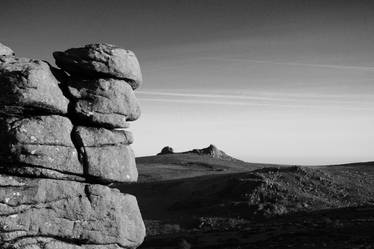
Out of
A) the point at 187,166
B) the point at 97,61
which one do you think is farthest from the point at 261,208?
the point at 187,166

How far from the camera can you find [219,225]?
2021 inches

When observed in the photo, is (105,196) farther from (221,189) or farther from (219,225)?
(221,189)

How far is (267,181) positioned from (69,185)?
43.5m

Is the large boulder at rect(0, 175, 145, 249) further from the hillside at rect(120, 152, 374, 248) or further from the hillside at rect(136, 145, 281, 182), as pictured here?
the hillside at rect(136, 145, 281, 182)

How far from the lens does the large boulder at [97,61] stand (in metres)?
25.8

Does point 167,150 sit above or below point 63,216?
above

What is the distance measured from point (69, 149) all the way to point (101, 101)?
3557 mm

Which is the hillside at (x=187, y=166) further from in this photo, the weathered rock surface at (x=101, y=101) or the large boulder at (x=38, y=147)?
the large boulder at (x=38, y=147)

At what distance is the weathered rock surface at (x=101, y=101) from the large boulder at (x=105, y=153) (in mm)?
708

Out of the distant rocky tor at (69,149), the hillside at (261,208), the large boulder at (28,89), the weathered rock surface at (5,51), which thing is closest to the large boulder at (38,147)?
the distant rocky tor at (69,149)

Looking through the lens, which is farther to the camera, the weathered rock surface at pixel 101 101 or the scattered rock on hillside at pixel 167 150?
the scattered rock on hillside at pixel 167 150

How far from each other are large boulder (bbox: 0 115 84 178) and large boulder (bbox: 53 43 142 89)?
11.5 ft

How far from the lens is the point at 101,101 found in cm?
2572

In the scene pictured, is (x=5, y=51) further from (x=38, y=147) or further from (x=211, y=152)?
(x=211, y=152)
